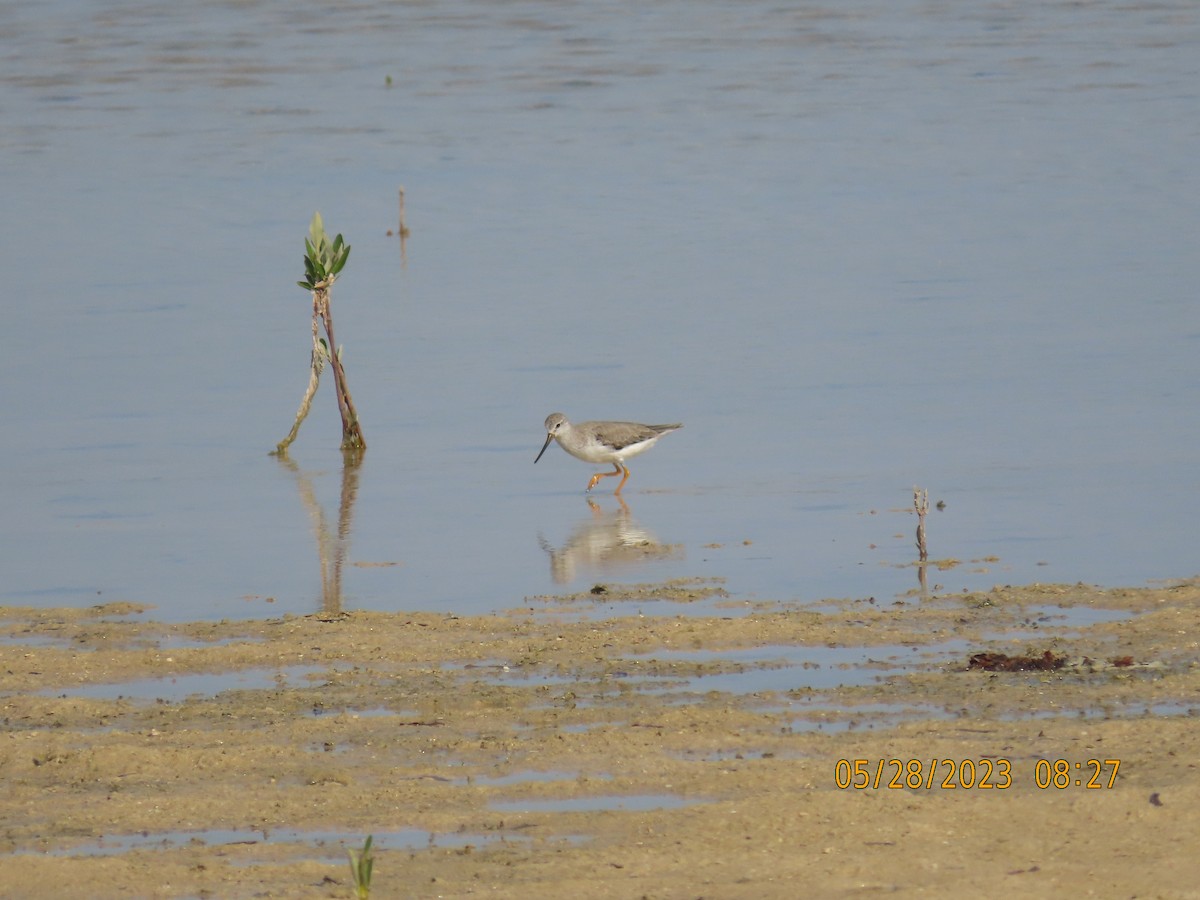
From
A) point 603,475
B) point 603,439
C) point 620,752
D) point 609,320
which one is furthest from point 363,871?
point 609,320

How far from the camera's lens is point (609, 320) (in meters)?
20.3

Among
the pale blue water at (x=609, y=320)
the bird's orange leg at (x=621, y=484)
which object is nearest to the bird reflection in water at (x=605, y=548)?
the pale blue water at (x=609, y=320)

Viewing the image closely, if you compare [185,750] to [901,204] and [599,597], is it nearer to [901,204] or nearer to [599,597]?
[599,597]

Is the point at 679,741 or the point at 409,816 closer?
the point at 409,816

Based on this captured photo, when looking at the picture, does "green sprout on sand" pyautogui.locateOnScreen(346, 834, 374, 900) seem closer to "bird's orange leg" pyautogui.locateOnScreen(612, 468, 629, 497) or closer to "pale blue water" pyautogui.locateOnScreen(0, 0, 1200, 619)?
"pale blue water" pyautogui.locateOnScreen(0, 0, 1200, 619)

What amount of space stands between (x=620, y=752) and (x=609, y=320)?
1214 centimetres

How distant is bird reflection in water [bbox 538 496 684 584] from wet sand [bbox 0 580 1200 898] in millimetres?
1493

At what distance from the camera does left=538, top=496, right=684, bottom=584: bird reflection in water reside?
40.9 ft

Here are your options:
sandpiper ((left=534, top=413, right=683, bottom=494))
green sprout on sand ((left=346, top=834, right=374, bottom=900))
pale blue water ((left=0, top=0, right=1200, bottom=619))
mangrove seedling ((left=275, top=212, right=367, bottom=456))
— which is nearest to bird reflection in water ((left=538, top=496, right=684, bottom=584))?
pale blue water ((left=0, top=0, right=1200, bottom=619))

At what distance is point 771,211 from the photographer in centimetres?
2581

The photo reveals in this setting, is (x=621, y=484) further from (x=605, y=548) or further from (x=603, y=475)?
(x=605, y=548)

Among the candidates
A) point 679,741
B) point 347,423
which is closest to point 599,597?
point 679,741

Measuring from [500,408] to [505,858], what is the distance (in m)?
9.87

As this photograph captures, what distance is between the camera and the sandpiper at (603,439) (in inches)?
592
